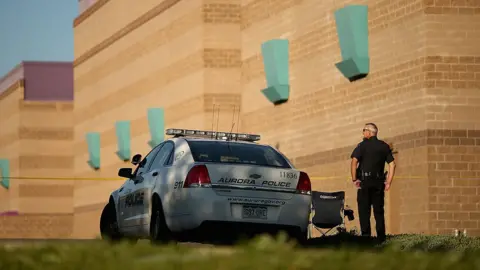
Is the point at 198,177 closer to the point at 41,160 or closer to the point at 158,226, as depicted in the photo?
the point at 158,226

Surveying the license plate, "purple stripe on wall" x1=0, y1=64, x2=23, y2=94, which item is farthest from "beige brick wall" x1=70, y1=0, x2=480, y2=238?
"purple stripe on wall" x1=0, y1=64, x2=23, y2=94

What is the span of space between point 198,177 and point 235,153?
0.85m

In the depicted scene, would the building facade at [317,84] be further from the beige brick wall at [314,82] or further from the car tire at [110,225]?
the car tire at [110,225]

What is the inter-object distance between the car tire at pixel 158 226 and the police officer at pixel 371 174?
10.2 ft

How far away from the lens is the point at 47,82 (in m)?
71.3

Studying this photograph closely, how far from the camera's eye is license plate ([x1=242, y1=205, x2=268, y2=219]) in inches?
632

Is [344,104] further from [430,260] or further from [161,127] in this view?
[430,260]

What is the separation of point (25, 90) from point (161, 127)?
97.1 feet

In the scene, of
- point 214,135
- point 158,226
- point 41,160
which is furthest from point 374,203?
point 41,160

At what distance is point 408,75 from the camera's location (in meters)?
26.4

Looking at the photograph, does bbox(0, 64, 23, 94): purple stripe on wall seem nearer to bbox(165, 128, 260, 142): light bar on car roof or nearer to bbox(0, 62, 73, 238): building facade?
bbox(0, 62, 73, 238): building facade

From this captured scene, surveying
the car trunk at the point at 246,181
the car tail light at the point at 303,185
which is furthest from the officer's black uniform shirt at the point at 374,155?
the car trunk at the point at 246,181

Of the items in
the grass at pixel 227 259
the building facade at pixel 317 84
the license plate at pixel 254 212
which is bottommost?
the grass at pixel 227 259

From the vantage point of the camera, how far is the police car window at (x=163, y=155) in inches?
685
